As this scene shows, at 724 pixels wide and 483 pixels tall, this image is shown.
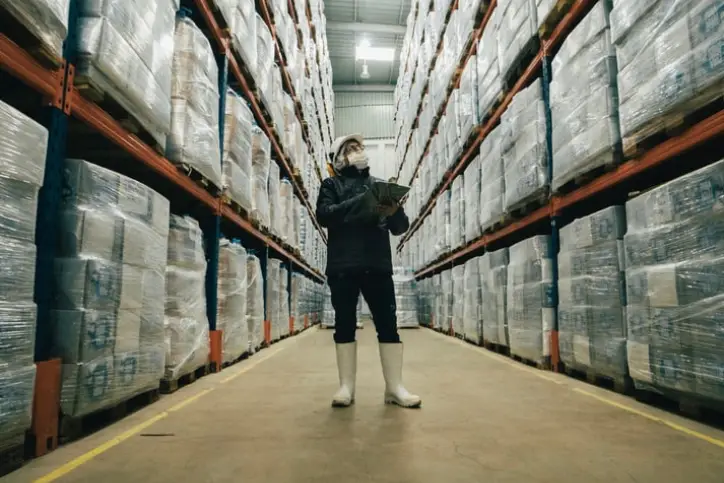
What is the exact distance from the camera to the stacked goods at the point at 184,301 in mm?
3270

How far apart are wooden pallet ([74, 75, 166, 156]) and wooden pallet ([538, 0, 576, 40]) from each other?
3.13m

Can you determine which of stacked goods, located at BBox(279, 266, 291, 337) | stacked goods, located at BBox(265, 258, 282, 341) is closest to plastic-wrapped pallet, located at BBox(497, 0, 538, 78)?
stacked goods, located at BBox(265, 258, 282, 341)

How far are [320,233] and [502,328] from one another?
30.3ft

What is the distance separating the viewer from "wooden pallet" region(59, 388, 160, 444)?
211cm

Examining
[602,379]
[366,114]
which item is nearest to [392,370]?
[602,379]

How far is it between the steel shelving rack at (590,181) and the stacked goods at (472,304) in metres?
0.33

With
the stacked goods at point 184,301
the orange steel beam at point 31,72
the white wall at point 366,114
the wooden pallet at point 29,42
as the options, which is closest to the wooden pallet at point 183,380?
the stacked goods at point 184,301

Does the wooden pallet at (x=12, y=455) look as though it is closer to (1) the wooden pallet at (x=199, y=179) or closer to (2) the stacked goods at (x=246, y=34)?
(1) the wooden pallet at (x=199, y=179)

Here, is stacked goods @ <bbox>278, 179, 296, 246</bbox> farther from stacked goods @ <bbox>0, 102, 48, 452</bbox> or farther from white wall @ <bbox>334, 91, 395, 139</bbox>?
white wall @ <bbox>334, 91, 395, 139</bbox>

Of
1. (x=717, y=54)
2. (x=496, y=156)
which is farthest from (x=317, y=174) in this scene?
(x=717, y=54)

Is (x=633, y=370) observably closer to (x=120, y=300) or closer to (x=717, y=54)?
(x=717, y=54)

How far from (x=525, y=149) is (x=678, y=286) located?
2208mm

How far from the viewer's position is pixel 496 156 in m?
5.21

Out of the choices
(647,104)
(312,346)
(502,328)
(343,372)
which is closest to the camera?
(647,104)
